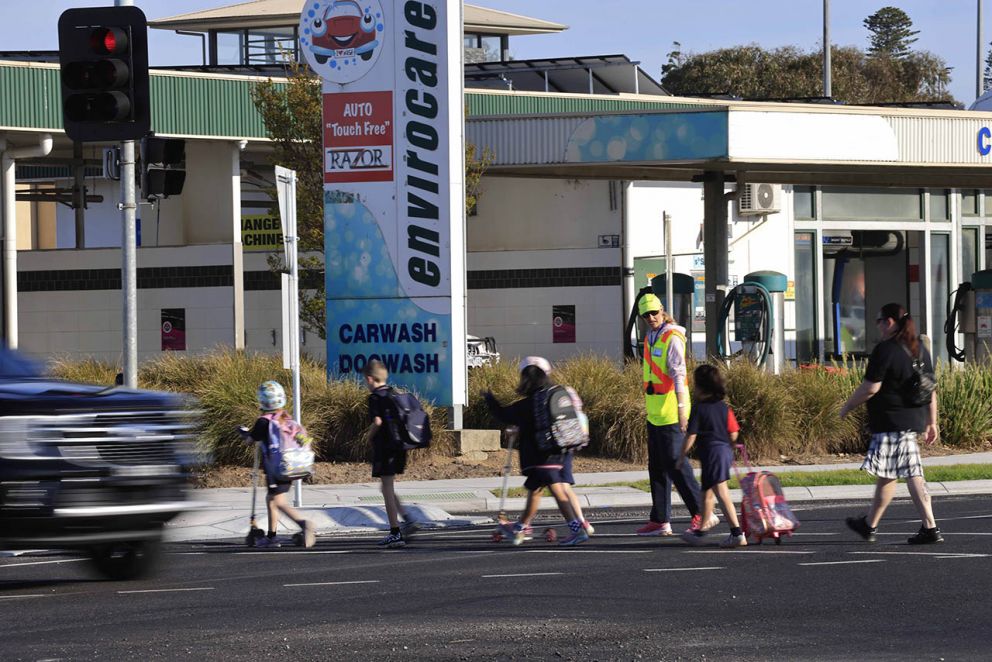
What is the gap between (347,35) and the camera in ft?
62.7

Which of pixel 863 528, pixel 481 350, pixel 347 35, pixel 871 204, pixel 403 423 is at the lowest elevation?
pixel 863 528

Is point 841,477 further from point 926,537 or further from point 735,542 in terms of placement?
point 735,542

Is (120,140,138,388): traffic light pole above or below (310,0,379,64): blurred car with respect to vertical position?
below

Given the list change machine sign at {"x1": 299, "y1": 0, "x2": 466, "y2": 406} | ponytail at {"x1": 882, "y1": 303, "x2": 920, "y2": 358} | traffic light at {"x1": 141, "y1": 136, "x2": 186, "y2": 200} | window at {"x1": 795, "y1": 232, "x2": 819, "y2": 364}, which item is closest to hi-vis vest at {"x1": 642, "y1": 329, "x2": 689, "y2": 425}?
ponytail at {"x1": 882, "y1": 303, "x2": 920, "y2": 358}

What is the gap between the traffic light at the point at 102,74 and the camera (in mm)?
13945

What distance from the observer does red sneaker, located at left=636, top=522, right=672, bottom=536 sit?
41.7 ft

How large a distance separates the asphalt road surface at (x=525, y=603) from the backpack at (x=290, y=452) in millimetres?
672

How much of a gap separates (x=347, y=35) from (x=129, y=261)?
18.8 feet

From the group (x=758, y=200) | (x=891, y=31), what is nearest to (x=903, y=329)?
(x=758, y=200)

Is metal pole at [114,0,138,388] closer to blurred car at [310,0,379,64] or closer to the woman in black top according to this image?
blurred car at [310,0,379,64]

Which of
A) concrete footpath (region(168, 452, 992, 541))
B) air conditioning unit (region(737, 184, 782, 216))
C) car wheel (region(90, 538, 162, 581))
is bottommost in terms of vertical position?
concrete footpath (region(168, 452, 992, 541))

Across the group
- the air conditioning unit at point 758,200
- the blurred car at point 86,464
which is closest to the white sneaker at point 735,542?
the blurred car at point 86,464

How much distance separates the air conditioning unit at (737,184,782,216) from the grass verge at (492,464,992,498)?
15.1 m

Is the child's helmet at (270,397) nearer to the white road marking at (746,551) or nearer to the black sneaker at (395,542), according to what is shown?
the black sneaker at (395,542)
